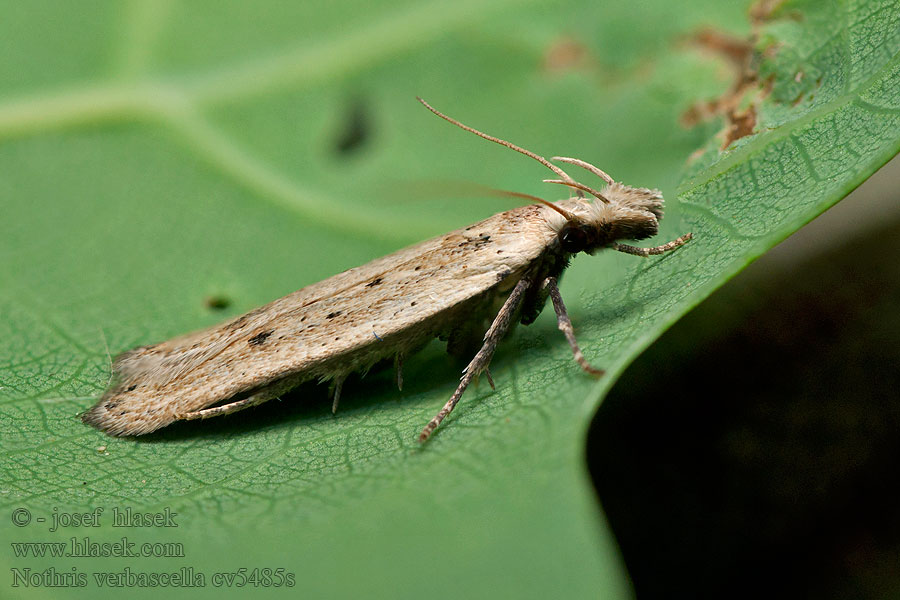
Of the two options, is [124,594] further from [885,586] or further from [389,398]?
[885,586]

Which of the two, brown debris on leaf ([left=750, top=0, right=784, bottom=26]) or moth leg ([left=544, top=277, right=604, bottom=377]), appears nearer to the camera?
moth leg ([left=544, top=277, right=604, bottom=377])

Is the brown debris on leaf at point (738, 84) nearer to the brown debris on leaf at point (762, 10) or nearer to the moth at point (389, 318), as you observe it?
the brown debris on leaf at point (762, 10)

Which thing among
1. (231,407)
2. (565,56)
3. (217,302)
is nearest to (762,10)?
(565,56)

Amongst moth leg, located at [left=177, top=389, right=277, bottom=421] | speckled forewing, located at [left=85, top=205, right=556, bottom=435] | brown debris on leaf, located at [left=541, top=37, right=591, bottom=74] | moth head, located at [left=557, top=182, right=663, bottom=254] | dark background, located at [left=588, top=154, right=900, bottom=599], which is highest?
brown debris on leaf, located at [left=541, top=37, right=591, bottom=74]

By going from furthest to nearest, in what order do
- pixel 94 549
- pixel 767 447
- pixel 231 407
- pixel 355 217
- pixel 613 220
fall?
pixel 355 217, pixel 767 447, pixel 613 220, pixel 231 407, pixel 94 549

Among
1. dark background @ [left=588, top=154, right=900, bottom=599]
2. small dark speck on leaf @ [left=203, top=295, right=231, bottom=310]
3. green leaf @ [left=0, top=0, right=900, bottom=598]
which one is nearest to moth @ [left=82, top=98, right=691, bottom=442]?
green leaf @ [left=0, top=0, right=900, bottom=598]

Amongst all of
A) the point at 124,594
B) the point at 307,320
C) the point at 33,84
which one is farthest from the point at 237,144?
the point at 124,594

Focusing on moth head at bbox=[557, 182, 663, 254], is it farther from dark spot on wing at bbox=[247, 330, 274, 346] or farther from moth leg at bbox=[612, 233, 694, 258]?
dark spot on wing at bbox=[247, 330, 274, 346]

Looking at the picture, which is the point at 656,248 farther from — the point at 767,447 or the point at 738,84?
the point at 767,447
